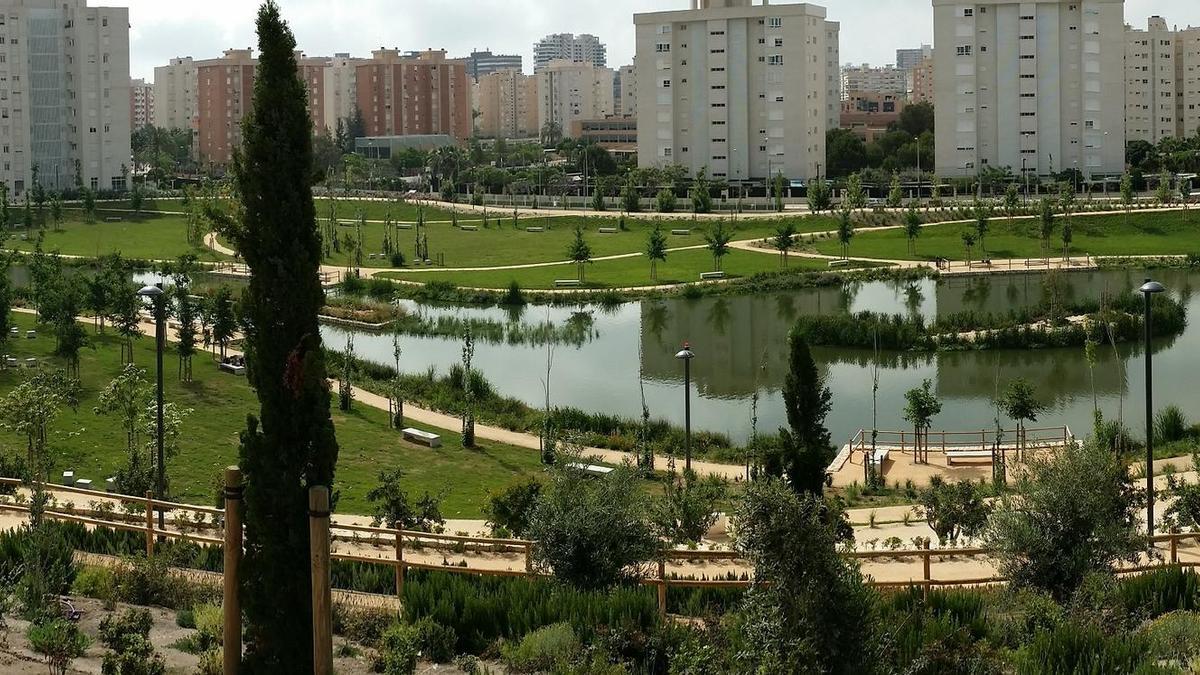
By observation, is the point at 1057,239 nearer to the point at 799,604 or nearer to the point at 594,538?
the point at 594,538

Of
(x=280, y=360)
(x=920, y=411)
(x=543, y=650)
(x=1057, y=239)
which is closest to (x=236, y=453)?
(x=920, y=411)

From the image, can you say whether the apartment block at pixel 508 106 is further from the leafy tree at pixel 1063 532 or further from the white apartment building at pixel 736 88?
the leafy tree at pixel 1063 532

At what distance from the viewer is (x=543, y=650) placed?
9.99m

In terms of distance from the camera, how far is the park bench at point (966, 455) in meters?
22.9

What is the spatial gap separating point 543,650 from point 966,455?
47.1 ft

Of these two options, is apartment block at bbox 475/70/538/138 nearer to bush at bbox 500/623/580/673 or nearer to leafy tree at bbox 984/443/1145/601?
leafy tree at bbox 984/443/1145/601

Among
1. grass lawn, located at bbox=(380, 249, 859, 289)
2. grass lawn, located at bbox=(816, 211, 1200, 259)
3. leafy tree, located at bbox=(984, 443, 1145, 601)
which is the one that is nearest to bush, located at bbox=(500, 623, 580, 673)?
leafy tree, located at bbox=(984, 443, 1145, 601)

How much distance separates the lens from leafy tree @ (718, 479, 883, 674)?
335 inches

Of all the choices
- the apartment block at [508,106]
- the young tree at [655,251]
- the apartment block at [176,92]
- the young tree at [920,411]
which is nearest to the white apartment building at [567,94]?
the apartment block at [508,106]

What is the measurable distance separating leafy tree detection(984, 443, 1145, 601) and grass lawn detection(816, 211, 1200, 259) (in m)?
40.5

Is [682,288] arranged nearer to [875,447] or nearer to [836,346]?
[836,346]

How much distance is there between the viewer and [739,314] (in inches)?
1636

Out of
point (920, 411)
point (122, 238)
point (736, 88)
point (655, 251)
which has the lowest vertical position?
point (920, 411)

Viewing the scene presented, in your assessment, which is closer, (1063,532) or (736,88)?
(1063,532)
